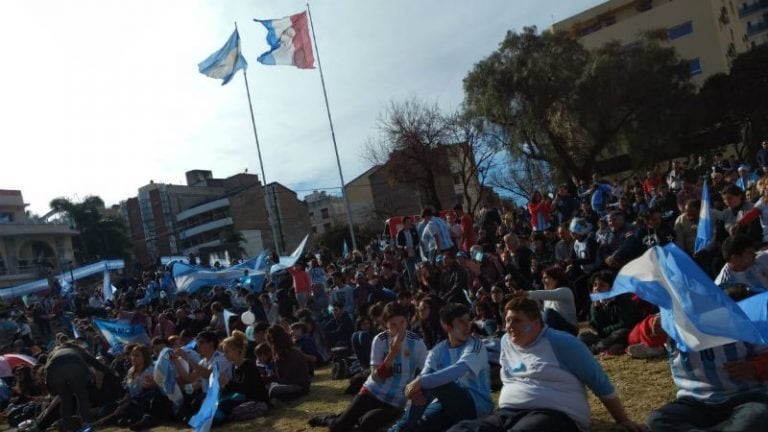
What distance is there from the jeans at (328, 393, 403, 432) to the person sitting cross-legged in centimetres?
175

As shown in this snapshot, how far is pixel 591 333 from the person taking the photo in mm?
8766

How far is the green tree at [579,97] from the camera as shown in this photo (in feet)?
107

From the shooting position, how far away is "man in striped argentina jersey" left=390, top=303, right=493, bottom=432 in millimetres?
5379

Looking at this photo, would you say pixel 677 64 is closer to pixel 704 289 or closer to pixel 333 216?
pixel 704 289

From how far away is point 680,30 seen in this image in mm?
46000

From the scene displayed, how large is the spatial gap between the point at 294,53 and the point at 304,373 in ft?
58.0

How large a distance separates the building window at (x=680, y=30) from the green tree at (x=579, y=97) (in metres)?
12.5

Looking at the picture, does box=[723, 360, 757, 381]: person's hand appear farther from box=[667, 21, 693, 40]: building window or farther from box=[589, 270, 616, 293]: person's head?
box=[667, 21, 693, 40]: building window

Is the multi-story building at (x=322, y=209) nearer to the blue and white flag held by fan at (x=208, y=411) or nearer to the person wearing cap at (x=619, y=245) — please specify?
the person wearing cap at (x=619, y=245)

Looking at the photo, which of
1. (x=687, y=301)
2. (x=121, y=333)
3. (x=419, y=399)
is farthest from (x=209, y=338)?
(x=121, y=333)

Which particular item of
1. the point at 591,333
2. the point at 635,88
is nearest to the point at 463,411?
the point at 591,333

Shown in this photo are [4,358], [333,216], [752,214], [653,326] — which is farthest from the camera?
[333,216]

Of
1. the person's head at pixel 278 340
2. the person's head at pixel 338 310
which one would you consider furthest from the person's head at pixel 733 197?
the person's head at pixel 338 310

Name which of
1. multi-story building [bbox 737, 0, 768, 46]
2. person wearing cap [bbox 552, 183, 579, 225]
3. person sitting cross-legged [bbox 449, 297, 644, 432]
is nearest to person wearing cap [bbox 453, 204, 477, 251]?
person wearing cap [bbox 552, 183, 579, 225]
